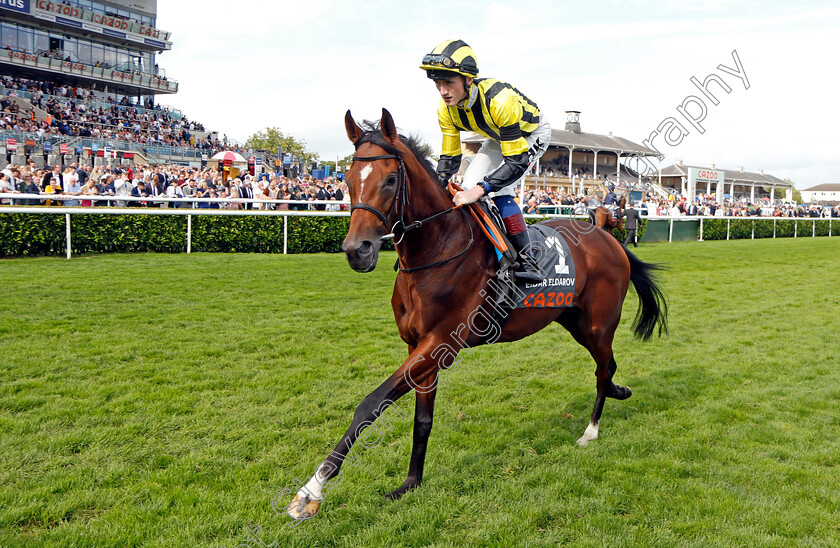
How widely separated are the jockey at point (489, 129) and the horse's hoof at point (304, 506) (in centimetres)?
179

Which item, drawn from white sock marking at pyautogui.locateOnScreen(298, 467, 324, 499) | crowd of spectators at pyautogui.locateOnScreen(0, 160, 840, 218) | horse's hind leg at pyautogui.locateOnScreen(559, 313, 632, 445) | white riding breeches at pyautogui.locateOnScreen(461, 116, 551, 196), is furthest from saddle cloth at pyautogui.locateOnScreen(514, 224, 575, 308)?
crowd of spectators at pyautogui.locateOnScreen(0, 160, 840, 218)

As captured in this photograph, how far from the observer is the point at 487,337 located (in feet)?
12.5

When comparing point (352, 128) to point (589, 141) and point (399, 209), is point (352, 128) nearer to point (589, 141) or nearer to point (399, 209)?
point (399, 209)

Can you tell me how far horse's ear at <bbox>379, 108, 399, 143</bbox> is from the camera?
123 inches

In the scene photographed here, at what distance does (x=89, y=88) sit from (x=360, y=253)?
49187 millimetres

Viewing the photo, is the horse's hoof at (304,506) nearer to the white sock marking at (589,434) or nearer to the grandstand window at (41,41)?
the white sock marking at (589,434)

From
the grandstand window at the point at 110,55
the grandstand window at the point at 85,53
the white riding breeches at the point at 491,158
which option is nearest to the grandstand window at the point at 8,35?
the grandstand window at the point at 85,53

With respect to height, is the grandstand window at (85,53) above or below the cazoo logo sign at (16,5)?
below

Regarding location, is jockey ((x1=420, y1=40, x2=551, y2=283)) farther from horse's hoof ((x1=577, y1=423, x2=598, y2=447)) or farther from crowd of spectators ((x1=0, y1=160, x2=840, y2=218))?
crowd of spectators ((x1=0, y1=160, x2=840, y2=218))

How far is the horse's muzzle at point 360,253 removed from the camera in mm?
2826

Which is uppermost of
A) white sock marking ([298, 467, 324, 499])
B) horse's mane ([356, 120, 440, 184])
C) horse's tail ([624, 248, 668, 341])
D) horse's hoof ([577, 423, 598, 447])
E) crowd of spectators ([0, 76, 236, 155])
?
crowd of spectators ([0, 76, 236, 155])

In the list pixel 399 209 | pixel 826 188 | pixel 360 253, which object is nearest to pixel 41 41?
pixel 399 209

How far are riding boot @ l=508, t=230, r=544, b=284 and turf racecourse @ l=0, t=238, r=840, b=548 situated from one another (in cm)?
115

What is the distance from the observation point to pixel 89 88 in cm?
4381
